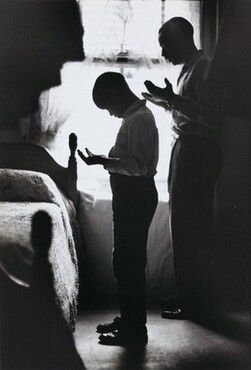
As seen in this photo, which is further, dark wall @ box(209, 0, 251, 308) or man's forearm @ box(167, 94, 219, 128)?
dark wall @ box(209, 0, 251, 308)

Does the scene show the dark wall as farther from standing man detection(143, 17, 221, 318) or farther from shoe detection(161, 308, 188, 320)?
shoe detection(161, 308, 188, 320)

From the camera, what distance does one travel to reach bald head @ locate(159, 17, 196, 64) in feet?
6.59

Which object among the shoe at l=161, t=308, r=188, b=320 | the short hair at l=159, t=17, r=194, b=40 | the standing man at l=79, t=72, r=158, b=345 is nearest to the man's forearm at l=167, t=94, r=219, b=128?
the standing man at l=79, t=72, r=158, b=345

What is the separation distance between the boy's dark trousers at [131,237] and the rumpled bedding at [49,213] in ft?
0.64

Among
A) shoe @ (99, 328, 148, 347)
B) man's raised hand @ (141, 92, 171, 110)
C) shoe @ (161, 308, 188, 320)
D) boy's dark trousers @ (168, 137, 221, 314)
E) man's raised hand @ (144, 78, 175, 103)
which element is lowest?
shoe @ (161, 308, 188, 320)

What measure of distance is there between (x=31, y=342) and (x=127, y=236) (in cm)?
59

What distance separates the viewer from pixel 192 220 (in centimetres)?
198

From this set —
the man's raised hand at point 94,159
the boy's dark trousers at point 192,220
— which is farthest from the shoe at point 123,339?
the man's raised hand at point 94,159

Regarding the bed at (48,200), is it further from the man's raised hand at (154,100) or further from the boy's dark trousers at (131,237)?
the man's raised hand at (154,100)

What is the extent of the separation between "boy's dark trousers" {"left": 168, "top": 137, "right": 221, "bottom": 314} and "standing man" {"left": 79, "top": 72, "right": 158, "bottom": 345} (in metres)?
0.17

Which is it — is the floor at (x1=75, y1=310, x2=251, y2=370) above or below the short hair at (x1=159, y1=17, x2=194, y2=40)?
below

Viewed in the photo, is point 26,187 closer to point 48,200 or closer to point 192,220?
point 48,200

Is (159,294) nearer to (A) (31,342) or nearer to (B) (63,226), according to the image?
(B) (63,226)

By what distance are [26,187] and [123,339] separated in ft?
2.47
